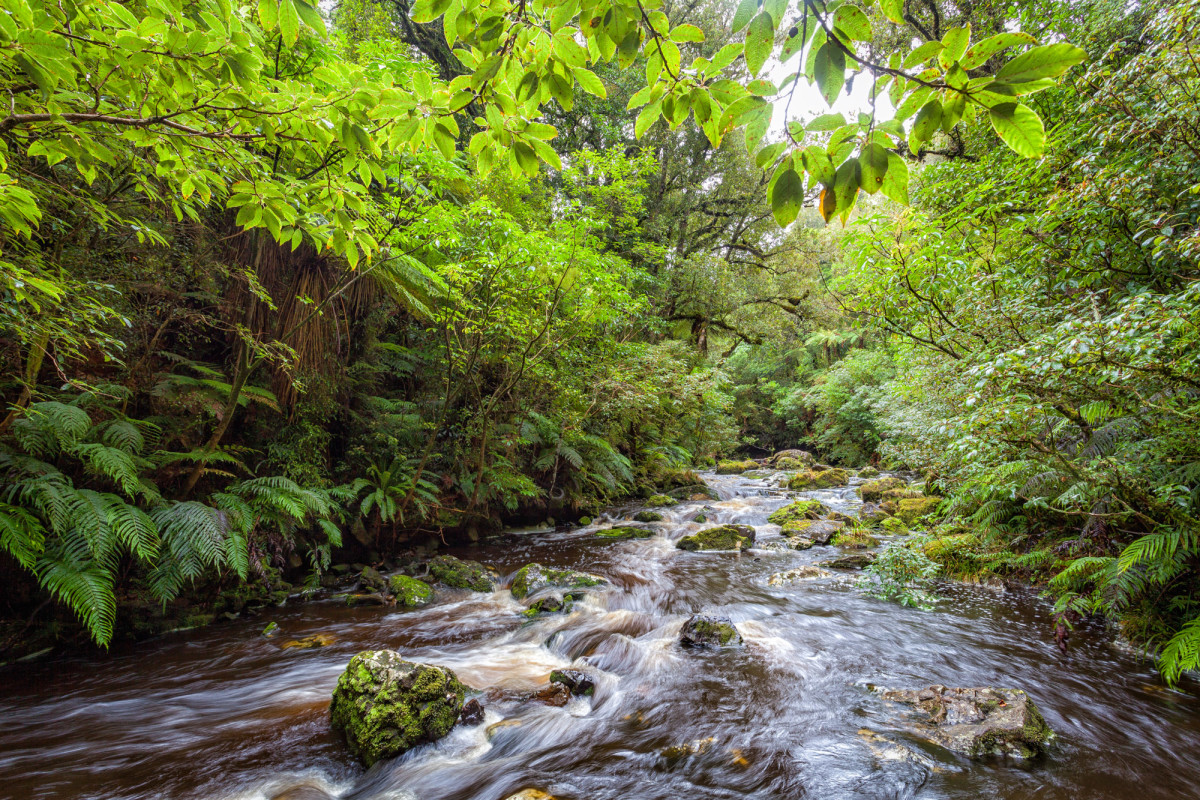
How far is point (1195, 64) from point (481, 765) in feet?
20.8

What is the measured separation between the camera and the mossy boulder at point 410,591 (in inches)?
208

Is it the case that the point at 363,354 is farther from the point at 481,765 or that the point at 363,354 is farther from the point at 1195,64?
the point at 1195,64

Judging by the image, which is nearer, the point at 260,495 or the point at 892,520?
the point at 260,495

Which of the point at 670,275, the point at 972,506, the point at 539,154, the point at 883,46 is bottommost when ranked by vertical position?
the point at 972,506

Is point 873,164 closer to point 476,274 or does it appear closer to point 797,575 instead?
point 476,274

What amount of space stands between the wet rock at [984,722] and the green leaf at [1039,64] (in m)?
3.52

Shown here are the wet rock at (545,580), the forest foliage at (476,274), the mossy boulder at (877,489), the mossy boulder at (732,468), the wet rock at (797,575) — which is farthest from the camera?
the mossy boulder at (732,468)

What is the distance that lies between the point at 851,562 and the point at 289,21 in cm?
759

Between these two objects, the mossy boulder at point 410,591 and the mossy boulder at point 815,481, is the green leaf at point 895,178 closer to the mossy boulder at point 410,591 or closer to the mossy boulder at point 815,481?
the mossy boulder at point 410,591

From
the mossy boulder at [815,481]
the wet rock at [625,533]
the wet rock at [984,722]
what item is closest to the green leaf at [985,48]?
the wet rock at [984,722]

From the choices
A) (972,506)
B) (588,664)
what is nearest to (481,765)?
(588,664)

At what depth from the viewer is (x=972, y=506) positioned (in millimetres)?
6648

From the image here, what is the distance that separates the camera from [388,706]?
2.93m

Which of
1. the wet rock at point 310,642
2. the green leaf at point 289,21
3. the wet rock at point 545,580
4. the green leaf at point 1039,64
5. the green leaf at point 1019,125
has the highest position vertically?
the green leaf at point 289,21
